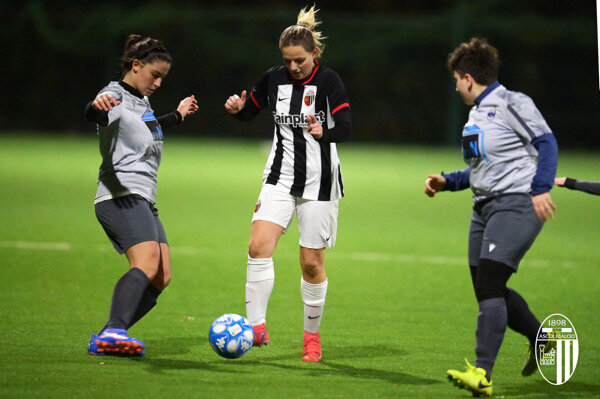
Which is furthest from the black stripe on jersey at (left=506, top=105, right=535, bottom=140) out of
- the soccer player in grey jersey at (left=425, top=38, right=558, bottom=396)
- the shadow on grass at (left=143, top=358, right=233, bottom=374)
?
the shadow on grass at (left=143, top=358, right=233, bottom=374)

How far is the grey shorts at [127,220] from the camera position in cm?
498

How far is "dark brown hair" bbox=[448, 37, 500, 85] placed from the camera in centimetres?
445

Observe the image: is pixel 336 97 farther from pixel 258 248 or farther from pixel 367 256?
pixel 367 256

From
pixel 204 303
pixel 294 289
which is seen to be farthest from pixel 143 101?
pixel 294 289

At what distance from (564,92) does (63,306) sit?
2152 cm

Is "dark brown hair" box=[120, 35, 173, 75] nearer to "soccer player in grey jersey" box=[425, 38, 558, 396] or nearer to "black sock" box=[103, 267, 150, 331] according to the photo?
"black sock" box=[103, 267, 150, 331]

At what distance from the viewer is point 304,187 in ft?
17.3

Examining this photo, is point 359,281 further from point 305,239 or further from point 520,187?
point 520,187

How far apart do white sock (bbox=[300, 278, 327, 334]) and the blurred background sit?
67.2 ft

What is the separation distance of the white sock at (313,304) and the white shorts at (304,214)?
0.27 meters

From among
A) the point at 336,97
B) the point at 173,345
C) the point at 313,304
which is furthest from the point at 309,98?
the point at 173,345

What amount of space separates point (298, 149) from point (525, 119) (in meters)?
1.54

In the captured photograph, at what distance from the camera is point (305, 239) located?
5230 mm

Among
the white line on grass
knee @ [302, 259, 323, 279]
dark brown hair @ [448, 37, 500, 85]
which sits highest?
dark brown hair @ [448, 37, 500, 85]
